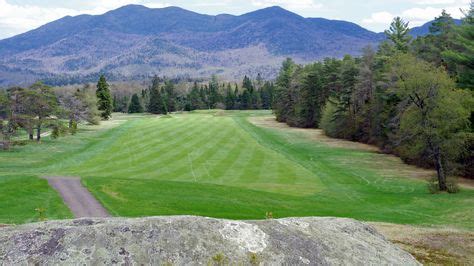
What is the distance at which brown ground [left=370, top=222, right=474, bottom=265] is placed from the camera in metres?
14.3

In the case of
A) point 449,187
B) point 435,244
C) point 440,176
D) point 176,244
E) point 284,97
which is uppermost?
point 284,97

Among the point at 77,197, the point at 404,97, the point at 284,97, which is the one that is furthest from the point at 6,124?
the point at 284,97

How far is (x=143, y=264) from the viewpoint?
831 cm

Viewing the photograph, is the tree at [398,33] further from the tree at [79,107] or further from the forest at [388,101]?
the tree at [79,107]

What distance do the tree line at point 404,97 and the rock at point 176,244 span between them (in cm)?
3183

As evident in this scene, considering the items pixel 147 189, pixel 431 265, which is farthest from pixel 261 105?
pixel 431 265

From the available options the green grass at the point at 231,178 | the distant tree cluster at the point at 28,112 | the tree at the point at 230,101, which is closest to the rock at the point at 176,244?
the green grass at the point at 231,178

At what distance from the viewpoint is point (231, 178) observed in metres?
42.8

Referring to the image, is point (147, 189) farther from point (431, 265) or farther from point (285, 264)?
point (285, 264)

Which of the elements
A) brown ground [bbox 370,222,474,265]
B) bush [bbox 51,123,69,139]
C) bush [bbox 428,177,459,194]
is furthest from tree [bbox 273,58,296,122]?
brown ground [bbox 370,222,474,265]

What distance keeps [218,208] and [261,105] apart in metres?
167

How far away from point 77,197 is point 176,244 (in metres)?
21.9

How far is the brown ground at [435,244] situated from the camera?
46.9 ft

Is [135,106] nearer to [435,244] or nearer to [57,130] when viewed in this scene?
[57,130]
